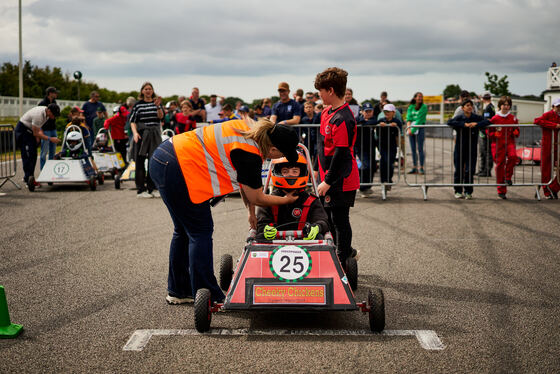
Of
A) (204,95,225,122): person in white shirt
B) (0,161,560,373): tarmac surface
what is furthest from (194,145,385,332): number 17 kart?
(204,95,225,122): person in white shirt

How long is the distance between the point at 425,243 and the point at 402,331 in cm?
336

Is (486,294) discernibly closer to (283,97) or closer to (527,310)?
(527,310)

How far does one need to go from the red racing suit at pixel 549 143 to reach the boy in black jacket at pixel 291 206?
24.9ft

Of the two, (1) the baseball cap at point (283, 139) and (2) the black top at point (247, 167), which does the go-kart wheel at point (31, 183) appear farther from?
(1) the baseball cap at point (283, 139)

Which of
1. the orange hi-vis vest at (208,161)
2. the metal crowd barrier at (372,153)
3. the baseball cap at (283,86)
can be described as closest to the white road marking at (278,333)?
the orange hi-vis vest at (208,161)

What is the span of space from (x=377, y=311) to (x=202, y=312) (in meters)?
1.33

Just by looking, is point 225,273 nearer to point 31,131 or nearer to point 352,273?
point 352,273

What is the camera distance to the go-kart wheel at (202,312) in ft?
14.6

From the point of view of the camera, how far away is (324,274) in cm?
465

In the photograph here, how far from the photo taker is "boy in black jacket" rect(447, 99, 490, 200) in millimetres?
11633

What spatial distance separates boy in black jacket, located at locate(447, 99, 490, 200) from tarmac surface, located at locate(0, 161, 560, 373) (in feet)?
6.65

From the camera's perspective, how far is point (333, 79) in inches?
215

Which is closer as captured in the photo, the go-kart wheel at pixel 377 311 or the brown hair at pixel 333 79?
the go-kart wheel at pixel 377 311

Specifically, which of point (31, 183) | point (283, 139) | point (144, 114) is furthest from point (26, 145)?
point (283, 139)
